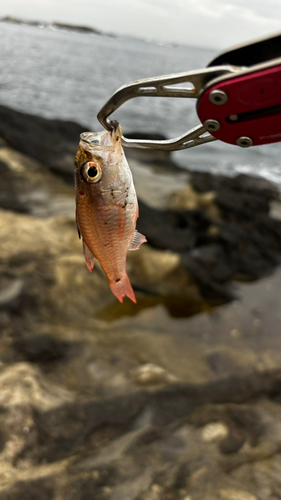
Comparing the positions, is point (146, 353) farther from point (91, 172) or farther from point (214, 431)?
point (91, 172)

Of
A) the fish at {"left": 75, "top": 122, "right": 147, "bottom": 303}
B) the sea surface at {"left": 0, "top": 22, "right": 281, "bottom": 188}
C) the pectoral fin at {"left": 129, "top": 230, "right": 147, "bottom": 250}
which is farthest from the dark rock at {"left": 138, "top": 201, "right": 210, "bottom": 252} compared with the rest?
the sea surface at {"left": 0, "top": 22, "right": 281, "bottom": 188}

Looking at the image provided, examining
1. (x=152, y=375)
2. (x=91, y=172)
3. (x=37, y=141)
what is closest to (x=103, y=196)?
(x=91, y=172)

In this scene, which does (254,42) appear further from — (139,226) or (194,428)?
(139,226)

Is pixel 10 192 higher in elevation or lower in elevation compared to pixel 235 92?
lower

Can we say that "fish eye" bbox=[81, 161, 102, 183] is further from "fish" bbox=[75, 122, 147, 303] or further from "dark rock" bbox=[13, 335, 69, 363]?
"dark rock" bbox=[13, 335, 69, 363]

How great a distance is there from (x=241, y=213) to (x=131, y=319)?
423 centimetres

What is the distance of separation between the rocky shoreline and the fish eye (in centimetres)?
341

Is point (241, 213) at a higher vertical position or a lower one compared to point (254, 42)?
lower

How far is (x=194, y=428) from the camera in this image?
16.5ft

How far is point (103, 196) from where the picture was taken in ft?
6.20

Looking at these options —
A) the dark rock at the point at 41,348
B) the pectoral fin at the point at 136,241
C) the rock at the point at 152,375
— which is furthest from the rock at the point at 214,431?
the pectoral fin at the point at 136,241

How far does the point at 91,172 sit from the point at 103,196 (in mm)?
124

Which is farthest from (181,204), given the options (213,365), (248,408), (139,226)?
(248,408)

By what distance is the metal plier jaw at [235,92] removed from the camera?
1.51m
